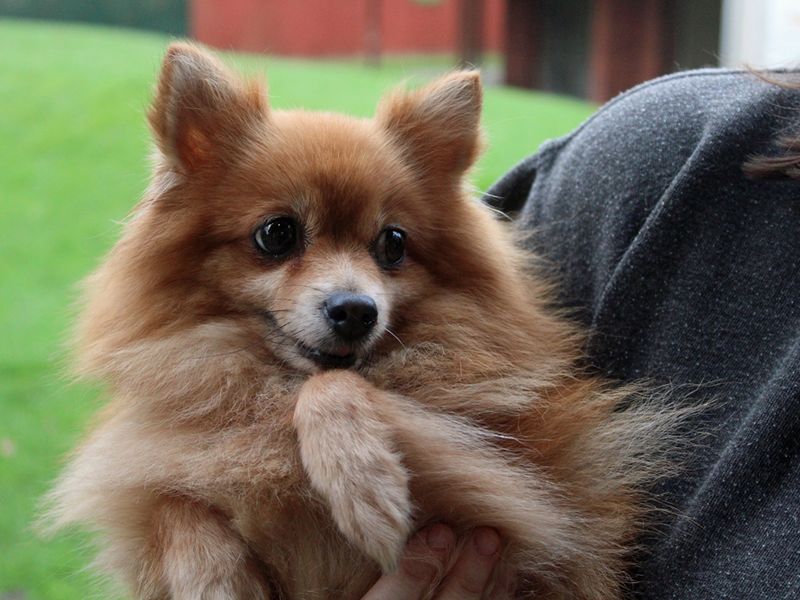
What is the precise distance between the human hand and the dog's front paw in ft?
0.21

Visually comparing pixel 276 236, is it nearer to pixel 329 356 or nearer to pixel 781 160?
pixel 329 356

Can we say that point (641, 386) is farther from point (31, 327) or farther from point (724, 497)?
point (31, 327)

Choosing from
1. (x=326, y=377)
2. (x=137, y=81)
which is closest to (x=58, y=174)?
(x=137, y=81)

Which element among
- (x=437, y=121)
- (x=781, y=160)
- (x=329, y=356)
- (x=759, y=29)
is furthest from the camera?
(x=759, y=29)

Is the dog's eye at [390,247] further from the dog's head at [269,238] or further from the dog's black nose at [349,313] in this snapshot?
the dog's black nose at [349,313]

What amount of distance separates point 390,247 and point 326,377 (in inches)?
15.1

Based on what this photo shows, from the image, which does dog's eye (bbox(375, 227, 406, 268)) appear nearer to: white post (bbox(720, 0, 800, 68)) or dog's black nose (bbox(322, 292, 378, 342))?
dog's black nose (bbox(322, 292, 378, 342))

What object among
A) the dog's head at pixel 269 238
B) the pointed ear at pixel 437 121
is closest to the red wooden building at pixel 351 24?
the pointed ear at pixel 437 121

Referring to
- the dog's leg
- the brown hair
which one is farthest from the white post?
the dog's leg

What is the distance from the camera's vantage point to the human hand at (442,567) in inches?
55.6

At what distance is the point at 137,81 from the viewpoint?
246 inches

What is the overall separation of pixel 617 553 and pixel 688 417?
0.87ft

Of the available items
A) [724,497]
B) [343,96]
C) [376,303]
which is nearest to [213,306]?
[376,303]

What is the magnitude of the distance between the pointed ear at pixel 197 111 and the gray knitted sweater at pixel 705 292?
0.67 m
